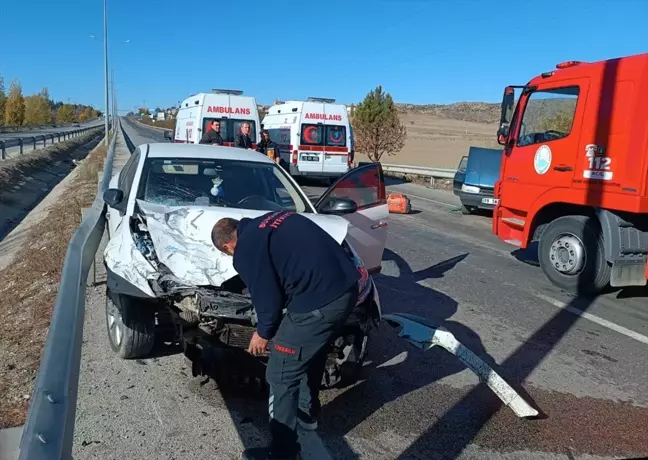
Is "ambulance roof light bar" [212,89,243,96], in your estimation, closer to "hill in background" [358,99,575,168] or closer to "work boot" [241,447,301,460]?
"work boot" [241,447,301,460]

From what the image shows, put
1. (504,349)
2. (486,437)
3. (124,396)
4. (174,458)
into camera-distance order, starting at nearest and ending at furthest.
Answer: (174,458), (486,437), (124,396), (504,349)

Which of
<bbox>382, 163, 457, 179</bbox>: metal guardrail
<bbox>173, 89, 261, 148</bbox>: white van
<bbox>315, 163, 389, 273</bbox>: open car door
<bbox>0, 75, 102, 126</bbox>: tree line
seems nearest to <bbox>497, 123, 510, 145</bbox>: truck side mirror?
<bbox>315, 163, 389, 273</bbox>: open car door

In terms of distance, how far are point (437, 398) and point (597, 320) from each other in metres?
2.95

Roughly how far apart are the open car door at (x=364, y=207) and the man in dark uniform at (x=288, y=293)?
2395 mm

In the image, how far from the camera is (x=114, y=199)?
4832 mm

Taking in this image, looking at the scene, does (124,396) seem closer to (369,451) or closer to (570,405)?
(369,451)

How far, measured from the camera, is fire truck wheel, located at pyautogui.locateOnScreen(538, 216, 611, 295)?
23.2 ft

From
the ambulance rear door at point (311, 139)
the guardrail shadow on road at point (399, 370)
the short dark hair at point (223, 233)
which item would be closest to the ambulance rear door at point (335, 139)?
the ambulance rear door at point (311, 139)

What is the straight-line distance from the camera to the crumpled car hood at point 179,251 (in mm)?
3781

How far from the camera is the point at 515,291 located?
7230mm

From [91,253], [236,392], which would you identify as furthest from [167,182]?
[236,392]

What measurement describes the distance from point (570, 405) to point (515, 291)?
3194mm

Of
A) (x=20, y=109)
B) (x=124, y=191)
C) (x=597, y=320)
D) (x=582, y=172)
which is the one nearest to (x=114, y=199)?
(x=124, y=191)

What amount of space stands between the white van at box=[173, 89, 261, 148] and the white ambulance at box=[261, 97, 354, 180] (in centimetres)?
118
